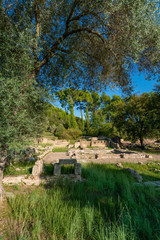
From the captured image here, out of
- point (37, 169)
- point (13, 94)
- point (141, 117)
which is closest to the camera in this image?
point (13, 94)

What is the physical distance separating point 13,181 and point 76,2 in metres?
8.08

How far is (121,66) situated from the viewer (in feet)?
17.2

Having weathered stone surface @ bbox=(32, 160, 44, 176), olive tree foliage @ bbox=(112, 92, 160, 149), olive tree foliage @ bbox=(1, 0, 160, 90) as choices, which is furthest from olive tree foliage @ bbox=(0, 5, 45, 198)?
olive tree foliage @ bbox=(112, 92, 160, 149)

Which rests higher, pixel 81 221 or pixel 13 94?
A: pixel 13 94

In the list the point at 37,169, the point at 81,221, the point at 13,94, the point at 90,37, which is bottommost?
the point at 81,221

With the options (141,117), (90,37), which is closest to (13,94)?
(90,37)

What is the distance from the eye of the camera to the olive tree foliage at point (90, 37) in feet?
14.0

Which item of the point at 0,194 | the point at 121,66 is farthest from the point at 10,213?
the point at 121,66

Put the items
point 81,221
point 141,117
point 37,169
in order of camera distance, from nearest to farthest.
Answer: point 81,221
point 37,169
point 141,117

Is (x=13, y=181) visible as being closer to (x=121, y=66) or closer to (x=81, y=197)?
(x=81, y=197)

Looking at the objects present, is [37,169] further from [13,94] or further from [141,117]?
[141,117]

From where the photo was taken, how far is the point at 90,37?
5.70m

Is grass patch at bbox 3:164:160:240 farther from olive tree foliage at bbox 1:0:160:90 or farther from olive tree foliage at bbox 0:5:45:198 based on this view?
olive tree foliage at bbox 1:0:160:90

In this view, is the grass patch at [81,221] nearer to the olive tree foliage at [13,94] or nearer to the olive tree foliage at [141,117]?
the olive tree foliage at [13,94]
